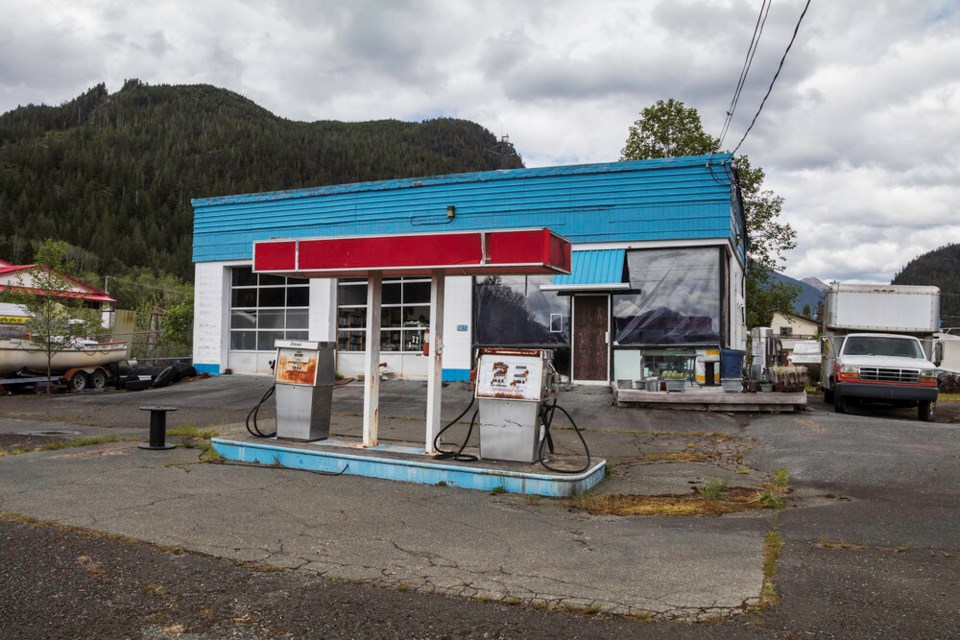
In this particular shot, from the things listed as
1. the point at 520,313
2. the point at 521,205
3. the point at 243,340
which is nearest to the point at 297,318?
the point at 243,340

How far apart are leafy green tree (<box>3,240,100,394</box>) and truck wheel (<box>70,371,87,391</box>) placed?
→ 562 millimetres

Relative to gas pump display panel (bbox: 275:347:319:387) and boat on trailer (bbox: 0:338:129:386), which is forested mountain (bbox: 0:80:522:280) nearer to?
boat on trailer (bbox: 0:338:129:386)

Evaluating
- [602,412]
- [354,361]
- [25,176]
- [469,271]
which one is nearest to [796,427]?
[602,412]

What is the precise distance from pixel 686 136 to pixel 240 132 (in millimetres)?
139678

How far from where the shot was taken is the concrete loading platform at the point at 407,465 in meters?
8.25

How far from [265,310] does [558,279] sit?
387 inches

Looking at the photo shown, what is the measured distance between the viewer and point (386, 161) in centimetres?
14600

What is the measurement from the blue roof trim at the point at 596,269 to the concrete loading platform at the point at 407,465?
819cm

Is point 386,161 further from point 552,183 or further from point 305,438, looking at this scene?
point 305,438

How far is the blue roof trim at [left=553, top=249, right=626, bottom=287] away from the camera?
1744cm

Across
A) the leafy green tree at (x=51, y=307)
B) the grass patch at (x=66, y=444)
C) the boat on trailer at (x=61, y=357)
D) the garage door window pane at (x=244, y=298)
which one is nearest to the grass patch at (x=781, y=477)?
the grass patch at (x=66, y=444)

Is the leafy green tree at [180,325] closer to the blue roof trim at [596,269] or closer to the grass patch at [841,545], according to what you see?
the blue roof trim at [596,269]

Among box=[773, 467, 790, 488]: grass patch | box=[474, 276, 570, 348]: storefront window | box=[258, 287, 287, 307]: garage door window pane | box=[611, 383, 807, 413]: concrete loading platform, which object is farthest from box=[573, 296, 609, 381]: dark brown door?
box=[258, 287, 287, 307]: garage door window pane

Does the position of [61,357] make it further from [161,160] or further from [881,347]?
[161,160]
